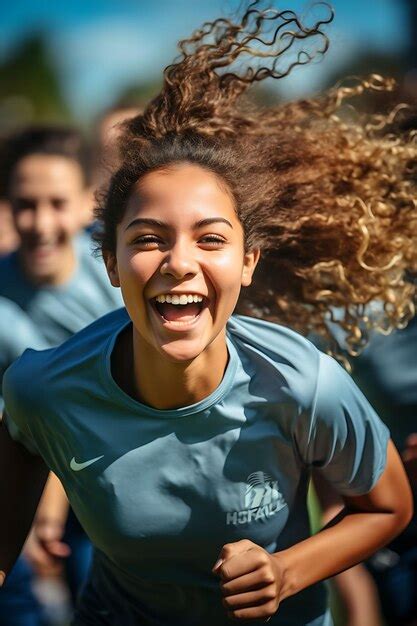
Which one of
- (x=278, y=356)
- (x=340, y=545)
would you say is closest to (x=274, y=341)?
(x=278, y=356)

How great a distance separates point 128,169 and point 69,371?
405mm

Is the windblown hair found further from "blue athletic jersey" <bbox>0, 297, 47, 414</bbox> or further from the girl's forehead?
"blue athletic jersey" <bbox>0, 297, 47, 414</bbox>

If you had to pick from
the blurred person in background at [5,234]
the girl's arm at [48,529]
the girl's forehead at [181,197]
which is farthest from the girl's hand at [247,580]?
the blurred person in background at [5,234]

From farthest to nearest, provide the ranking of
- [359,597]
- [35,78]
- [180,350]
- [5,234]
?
[35,78] < [5,234] < [359,597] < [180,350]

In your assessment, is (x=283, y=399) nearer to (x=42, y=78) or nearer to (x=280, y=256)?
(x=280, y=256)

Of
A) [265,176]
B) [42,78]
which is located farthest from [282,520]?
[42,78]

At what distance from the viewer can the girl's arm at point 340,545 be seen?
1996mm

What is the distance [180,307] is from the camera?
2080 millimetres

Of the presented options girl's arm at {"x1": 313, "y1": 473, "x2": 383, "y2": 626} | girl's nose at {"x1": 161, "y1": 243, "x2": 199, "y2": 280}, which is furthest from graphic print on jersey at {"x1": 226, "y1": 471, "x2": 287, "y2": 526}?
girl's arm at {"x1": 313, "y1": 473, "x2": 383, "y2": 626}

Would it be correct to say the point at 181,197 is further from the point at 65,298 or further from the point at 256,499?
the point at 65,298

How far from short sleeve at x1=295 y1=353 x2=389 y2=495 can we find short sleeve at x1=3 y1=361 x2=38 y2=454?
0.53 meters

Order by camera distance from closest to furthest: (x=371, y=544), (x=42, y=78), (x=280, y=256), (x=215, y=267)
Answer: (x=215, y=267) → (x=371, y=544) → (x=280, y=256) → (x=42, y=78)

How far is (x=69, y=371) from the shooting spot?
7.18ft

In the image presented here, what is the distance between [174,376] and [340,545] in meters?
0.46
